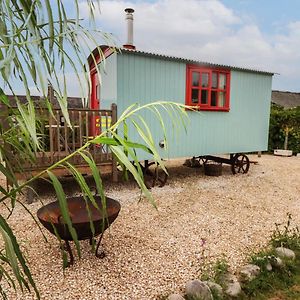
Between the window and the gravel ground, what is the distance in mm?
1937

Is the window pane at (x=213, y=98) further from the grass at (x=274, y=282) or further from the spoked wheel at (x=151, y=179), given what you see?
the grass at (x=274, y=282)

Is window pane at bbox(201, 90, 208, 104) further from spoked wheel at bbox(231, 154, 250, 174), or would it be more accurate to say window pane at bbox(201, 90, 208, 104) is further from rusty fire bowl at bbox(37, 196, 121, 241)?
rusty fire bowl at bbox(37, 196, 121, 241)

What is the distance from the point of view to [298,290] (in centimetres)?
261

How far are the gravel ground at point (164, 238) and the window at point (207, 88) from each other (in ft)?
6.36

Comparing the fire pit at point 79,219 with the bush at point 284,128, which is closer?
the fire pit at point 79,219

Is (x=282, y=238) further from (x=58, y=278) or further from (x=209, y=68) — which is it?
(x=209, y=68)

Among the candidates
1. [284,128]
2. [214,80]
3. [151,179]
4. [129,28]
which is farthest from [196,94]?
[284,128]

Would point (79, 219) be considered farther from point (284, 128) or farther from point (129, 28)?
point (284, 128)

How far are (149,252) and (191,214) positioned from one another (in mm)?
1509

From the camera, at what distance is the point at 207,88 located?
6.66m

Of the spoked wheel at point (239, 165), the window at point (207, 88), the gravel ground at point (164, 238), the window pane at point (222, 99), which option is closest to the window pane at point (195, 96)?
the window at point (207, 88)

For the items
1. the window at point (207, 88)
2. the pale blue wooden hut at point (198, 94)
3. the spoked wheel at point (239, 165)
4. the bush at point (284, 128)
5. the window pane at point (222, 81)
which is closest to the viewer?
the pale blue wooden hut at point (198, 94)

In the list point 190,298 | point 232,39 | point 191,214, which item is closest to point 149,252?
point 190,298

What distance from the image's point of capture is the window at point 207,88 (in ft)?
21.1
